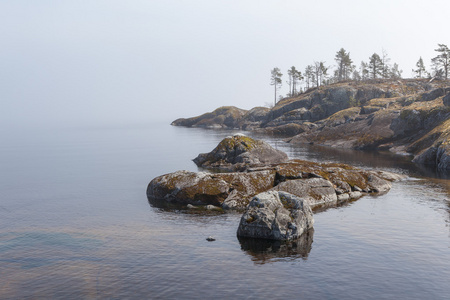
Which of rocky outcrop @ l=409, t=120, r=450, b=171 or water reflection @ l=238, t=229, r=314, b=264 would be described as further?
rocky outcrop @ l=409, t=120, r=450, b=171

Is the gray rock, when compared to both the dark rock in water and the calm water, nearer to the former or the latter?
the calm water

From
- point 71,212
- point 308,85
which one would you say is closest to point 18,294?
point 71,212

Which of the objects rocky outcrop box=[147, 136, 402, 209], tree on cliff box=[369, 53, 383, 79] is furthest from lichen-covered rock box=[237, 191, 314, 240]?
tree on cliff box=[369, 53, 383, 79]

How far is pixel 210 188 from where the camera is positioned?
37.7 m

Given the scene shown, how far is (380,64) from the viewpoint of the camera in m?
159

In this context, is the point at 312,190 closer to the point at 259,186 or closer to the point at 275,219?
the point at 259,186

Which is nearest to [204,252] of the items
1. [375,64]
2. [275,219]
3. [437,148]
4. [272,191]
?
[275,219]

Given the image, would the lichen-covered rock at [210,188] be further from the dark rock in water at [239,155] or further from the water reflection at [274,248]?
the dark rock in water at [239,155]

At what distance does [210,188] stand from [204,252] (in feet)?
43.6

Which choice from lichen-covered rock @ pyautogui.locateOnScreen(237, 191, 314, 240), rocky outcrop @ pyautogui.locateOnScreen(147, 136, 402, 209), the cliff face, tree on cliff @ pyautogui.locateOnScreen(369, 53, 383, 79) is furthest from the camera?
tree on cliff @ pyautogui.locateOnScreen(369, 53, 383, 79)

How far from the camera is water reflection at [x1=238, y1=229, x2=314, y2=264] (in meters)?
24.2

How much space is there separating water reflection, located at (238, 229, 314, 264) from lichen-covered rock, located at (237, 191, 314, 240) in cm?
52

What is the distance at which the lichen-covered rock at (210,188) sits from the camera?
37.2m

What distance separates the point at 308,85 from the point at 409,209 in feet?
528
